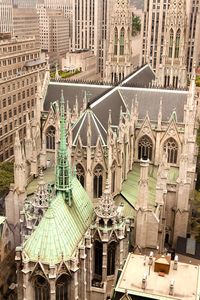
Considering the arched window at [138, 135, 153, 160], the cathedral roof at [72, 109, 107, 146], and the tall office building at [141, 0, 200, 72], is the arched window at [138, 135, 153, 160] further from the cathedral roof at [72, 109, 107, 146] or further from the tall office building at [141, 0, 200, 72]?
the tall office building at [141, 0, 200, 72]

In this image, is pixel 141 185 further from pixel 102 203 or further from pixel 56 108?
pixel 56 108

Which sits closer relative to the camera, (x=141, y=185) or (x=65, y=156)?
(x=65, y=156)

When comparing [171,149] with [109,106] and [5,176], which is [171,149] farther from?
[5,176]

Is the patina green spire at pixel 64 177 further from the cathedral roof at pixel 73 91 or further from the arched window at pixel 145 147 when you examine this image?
the cathedral roof at pixel 73 91

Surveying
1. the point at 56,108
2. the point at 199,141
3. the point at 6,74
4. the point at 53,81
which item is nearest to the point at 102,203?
the point at 56,108

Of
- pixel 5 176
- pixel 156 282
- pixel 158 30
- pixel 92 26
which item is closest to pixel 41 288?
pixel 156 282
